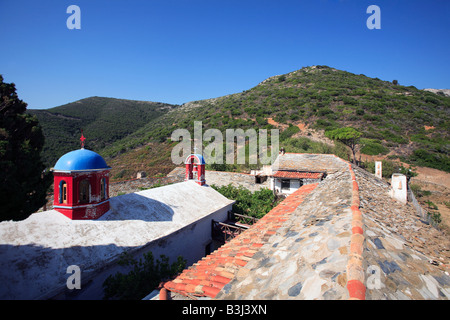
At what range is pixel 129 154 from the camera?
1496 inches

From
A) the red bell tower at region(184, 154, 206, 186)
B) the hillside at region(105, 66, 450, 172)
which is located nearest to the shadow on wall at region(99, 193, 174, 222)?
the red bell tower at region(184, 154, 206, 186)

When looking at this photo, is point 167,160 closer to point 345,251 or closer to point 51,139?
point 51,139

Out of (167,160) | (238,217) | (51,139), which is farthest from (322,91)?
(51,139)

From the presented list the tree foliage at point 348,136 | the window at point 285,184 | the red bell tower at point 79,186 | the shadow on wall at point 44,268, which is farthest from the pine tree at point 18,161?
the tree foliage at point 348,136

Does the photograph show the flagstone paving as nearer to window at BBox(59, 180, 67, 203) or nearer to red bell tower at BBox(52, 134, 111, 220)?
red bell tower at BBox(52, 134, 111, 220)

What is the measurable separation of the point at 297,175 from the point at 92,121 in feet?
181

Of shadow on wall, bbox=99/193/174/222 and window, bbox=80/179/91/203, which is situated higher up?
window, bbox=80/179/91/203

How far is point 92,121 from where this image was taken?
53406 mm

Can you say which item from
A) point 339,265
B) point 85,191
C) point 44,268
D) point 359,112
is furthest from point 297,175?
point 359,112

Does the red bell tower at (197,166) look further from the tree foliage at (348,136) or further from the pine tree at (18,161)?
the tree foliage at (348,136)

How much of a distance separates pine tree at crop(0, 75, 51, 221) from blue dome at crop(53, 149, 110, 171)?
3.30 ft

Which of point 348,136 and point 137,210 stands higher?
point 348,136

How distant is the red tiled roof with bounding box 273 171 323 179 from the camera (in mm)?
14923

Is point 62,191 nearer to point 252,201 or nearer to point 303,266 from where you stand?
point 303,266
